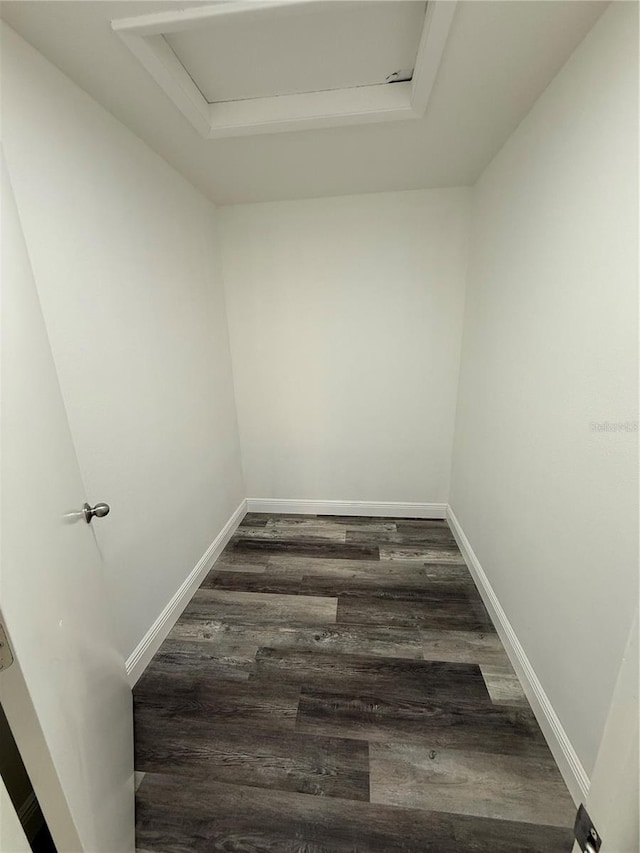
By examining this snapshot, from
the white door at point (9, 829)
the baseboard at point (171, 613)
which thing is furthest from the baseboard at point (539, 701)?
the baseboard at point (171, 613)

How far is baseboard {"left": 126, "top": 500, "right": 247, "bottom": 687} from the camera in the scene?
159cm

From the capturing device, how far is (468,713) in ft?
4.58

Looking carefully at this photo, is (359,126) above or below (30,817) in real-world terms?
above

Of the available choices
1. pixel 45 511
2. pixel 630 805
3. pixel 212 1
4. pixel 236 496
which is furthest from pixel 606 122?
pixel 236 496

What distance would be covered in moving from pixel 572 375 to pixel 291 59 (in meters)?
1.51

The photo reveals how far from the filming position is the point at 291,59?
1.25 m

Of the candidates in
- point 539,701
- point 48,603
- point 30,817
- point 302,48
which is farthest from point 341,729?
point 302,48

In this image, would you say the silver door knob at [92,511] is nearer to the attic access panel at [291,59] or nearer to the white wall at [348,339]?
the attic access panel at [291,59]

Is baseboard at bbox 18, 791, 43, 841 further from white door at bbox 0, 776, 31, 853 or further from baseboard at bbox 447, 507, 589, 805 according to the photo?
baseboard at bbox 447, 507, 589, 805

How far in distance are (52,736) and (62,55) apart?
1933 mm

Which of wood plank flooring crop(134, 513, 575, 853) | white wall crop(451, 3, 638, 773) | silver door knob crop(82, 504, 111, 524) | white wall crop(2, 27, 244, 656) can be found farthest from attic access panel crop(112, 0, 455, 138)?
wood plank flooring crop(134, 513, 575, 853)

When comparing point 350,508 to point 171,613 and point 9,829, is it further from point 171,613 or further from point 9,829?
point 9,829

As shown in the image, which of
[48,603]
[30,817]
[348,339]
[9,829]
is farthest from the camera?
[348,339]

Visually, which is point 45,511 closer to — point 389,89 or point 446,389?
point 389,89
